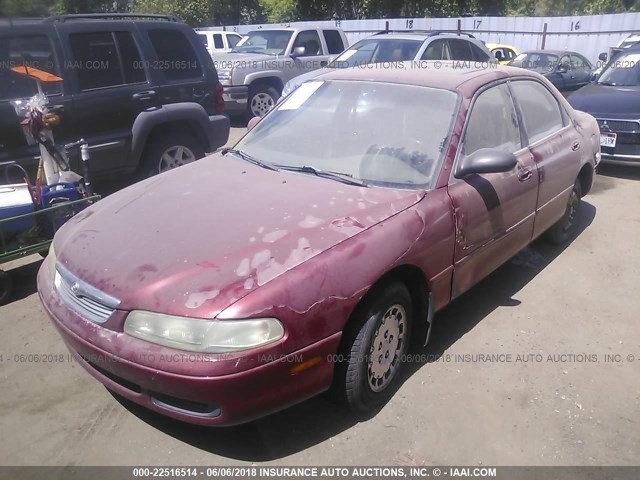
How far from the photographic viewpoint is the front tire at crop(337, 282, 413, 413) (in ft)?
8.84

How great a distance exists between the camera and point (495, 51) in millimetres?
16391

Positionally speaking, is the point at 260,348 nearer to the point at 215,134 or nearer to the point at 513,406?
the point at 513,406

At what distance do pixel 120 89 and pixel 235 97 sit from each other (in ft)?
15.8

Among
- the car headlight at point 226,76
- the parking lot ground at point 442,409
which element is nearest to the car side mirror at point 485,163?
the parking lot ground at point 442,409

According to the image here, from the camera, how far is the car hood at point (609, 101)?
7.11m

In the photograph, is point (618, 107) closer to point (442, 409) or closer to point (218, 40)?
point (442, 409)

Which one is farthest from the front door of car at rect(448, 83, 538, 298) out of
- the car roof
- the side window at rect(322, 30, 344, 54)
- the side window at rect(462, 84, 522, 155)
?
the side window at rect(322, 30, 344, 54)

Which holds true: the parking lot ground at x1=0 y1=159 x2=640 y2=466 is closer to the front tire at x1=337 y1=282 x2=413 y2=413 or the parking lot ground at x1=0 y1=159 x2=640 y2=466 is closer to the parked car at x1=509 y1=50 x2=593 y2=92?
the front tire at x1=337 y1=282 x2=413 y2=413

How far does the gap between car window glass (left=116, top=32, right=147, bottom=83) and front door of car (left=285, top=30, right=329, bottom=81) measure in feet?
17.6

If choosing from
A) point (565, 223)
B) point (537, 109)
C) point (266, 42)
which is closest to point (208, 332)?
point (537, 109)

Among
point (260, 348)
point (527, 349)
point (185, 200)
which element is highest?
point (185, 200)

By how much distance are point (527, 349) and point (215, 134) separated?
448 centimetres

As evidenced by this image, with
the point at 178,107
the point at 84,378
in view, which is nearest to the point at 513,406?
the point at 84,378

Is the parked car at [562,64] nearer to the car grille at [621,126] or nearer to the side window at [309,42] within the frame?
the side window at [309,42]
